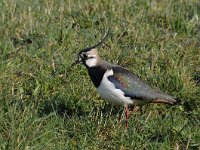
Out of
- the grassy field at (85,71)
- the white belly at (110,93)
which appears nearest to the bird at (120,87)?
the white belly at (110,93)

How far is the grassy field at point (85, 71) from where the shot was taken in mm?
5047

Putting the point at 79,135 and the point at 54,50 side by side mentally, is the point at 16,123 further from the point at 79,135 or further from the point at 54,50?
the point at 54,50

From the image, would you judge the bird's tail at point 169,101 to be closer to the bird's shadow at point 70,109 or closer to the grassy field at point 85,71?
the grassy field at point 85,71

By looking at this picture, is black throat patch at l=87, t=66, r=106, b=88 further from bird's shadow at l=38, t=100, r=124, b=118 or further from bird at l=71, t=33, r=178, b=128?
bird's shadow at l=38, t=100, r=124, b=118

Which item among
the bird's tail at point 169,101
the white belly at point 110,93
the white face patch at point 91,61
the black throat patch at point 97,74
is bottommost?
the bird's tail at point 169,101

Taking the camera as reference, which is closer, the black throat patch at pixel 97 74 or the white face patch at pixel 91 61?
the black throat patch at pixel 97 74

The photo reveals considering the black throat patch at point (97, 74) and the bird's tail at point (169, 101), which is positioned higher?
the black throat patch at point (97, 74)

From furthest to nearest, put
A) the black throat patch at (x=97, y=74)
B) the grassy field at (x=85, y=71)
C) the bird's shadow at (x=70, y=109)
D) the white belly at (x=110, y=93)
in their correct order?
the bird's shadow at (x=70, y=109) < the black throat patch at (x=97, y=74) < the white belly at (x=110, y=93) < the grassy field at (x=85, y=71)

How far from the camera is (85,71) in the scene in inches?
263

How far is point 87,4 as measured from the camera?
8.34 metres

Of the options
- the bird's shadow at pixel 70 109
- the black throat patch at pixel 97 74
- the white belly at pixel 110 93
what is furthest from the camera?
the bird's shadow at pixel 70 109

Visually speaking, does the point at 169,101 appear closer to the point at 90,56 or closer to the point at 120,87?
the point at 120,87

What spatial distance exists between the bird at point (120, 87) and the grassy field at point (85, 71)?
16 centimetres

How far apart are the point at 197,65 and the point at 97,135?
2.22 metres
